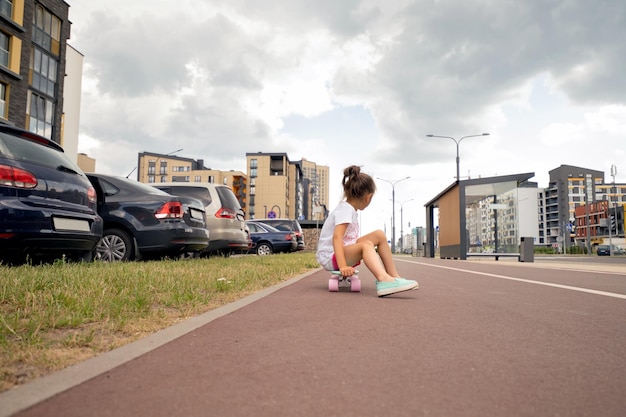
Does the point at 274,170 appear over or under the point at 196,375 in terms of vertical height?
over

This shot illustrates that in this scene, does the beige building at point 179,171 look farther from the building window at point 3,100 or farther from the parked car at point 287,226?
the parked car at point 287,226

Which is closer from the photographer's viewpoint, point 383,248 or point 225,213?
point 383,248

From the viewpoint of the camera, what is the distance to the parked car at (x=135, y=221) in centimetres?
786

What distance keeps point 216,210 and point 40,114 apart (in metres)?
23.2

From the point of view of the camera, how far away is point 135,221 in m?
7.87

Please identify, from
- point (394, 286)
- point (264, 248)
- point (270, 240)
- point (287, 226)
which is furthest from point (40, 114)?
point (394, 286)

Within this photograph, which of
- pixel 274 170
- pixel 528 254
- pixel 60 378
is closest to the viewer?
pixel 60 378

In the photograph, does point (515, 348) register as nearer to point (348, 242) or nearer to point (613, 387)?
point (613, 387)

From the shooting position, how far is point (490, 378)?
199cm

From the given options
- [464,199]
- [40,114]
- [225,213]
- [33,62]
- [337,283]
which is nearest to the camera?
[337,283]

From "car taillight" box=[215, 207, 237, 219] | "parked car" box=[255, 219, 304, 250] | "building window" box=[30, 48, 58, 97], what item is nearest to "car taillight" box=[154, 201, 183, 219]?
"car taillight" box=[215, 207, 237, 219]

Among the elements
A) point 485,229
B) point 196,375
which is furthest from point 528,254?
point 196,375

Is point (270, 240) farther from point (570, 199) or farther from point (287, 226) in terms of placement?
point (570, 199)

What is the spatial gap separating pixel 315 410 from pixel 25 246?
5.10m
